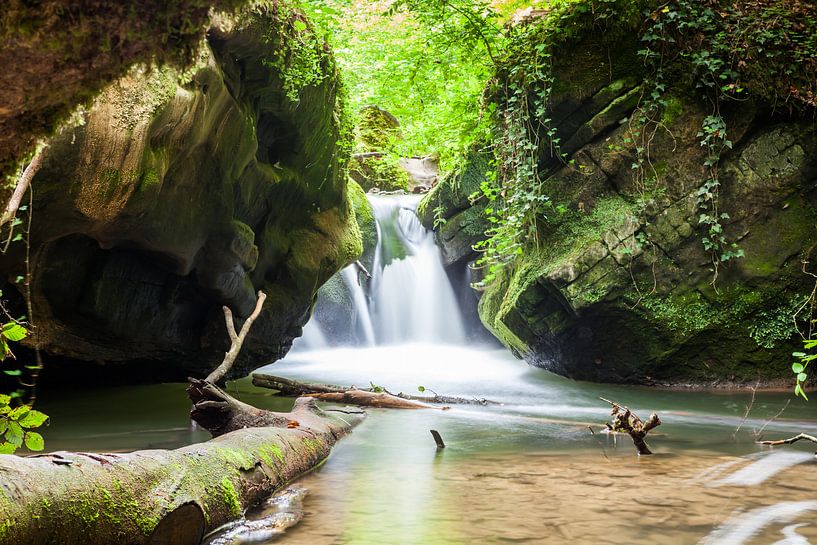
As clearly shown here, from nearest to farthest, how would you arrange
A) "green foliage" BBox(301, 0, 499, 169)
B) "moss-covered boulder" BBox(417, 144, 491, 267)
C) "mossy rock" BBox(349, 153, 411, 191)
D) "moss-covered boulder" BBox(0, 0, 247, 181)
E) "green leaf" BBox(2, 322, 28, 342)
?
"moss-covered boulder" BBox(0, 0, 247, 181) < "green leaf" BBox(2, 322, 28, 342) < "green foliage" BBox(301, 0, 499, 169) < "moss-covered boulder" BBox(417, 144, 491, 267) < "mossy rock" BBox(349, 153, 411, 191)

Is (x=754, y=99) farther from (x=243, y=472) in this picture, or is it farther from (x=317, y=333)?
(x=317, y=333)

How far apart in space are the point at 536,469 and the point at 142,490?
3.34m

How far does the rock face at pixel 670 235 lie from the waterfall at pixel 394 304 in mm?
6188

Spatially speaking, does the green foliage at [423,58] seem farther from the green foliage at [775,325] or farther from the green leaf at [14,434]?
the green leaf at [14,434]

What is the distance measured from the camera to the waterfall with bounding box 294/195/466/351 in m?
17.4

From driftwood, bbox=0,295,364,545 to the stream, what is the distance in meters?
0.21

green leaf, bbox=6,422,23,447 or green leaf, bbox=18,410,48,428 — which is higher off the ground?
green leaf, bbox=18,410,48,428

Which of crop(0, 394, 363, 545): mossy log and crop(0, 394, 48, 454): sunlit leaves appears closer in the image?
crop(0, 394, 363, 545): mossy log

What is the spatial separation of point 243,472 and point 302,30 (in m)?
6.09

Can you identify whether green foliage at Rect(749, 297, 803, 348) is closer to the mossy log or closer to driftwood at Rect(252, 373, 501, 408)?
driftwood at Rect(252, 373, 501, 408)

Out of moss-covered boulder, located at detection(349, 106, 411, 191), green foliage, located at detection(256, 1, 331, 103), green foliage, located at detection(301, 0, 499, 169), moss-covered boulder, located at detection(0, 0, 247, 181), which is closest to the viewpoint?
moss-covered boulder, located at detection(0, 0, 247, 181)

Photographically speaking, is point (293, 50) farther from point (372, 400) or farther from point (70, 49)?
point (70, 49)

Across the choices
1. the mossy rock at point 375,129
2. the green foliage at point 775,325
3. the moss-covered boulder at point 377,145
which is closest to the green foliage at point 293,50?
the green foliage at point 775,325

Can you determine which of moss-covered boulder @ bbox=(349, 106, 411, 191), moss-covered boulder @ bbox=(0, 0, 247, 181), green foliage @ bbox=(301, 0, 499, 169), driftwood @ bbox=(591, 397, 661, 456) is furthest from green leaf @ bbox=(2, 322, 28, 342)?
moss-covered boulder @ bbox=(349, 106, 411, 191)
